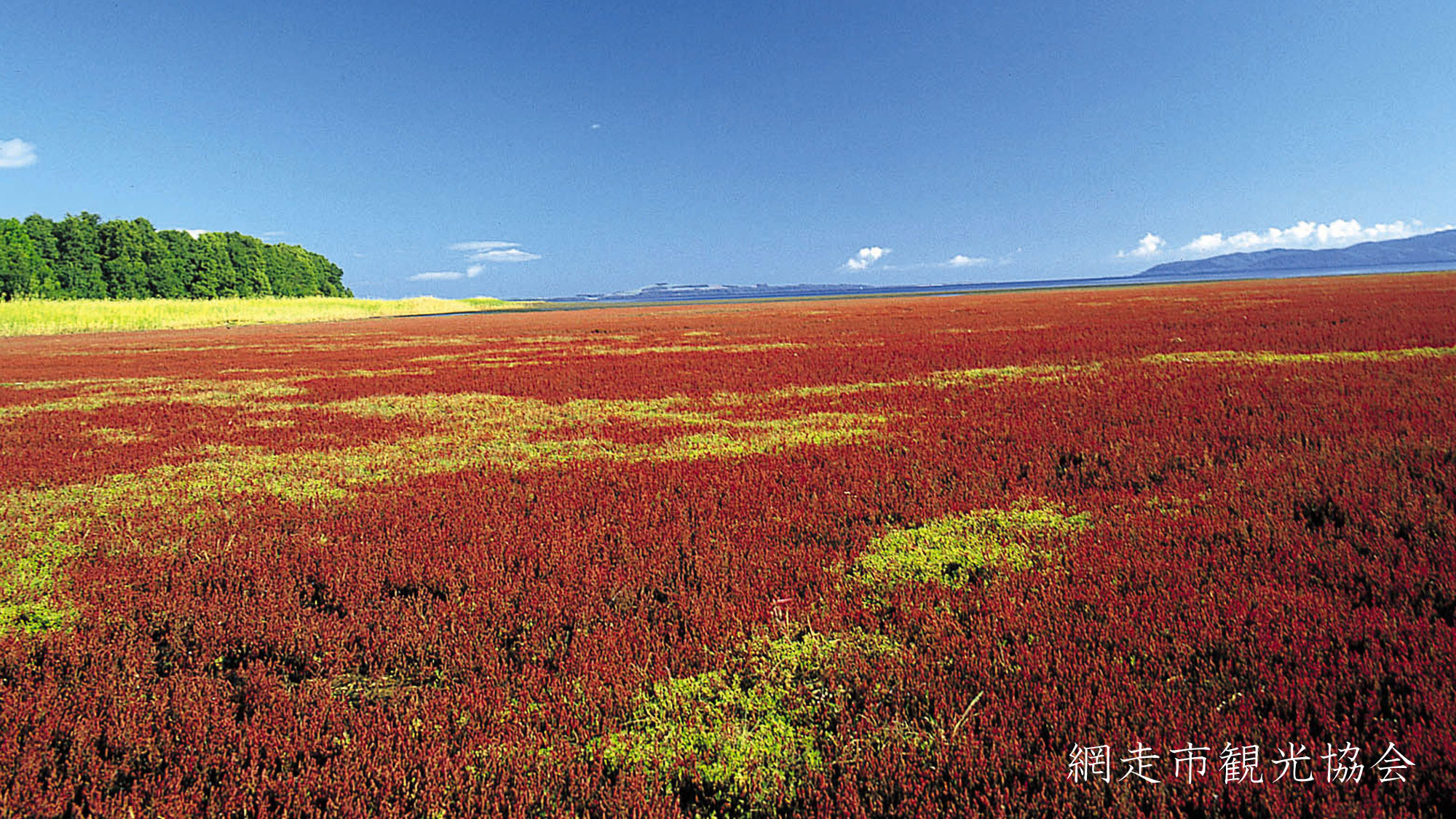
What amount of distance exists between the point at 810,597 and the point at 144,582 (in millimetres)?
5418

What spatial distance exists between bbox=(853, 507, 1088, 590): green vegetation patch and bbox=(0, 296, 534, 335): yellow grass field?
70.2 meters

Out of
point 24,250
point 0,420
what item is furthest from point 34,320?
point 0,420

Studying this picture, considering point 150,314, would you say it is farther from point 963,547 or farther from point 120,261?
point 963,547

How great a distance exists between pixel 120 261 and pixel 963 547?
125 meters

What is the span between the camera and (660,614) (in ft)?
14.3

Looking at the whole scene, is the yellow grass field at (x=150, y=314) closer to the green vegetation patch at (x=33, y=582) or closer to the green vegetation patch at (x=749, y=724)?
the green vegetation patch at (x=33, y=582)

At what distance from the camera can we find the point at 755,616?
428 centimetres

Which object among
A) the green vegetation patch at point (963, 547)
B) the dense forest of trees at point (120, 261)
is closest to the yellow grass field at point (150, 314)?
the dense forest of trees at point (120, 261)

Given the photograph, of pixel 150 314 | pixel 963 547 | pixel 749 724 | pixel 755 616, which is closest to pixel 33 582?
pixel 755 616

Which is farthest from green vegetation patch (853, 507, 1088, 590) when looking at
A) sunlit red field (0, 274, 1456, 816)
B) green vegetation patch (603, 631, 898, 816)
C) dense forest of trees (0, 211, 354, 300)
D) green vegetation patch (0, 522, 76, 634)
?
dense forest of trees (0, 211, 354, 300)

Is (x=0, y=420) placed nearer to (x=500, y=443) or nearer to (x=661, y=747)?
(x=500, y=443)

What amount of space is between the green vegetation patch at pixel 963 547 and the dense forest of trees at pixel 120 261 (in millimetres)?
109099

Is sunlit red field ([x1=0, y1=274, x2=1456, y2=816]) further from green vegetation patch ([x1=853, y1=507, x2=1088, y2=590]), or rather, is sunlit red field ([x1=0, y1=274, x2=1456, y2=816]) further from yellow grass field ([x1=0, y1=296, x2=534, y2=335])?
yellow grass field ([x1=0, y1=296, x2=534, y2=335])

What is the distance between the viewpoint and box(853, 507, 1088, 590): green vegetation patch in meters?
4.89
